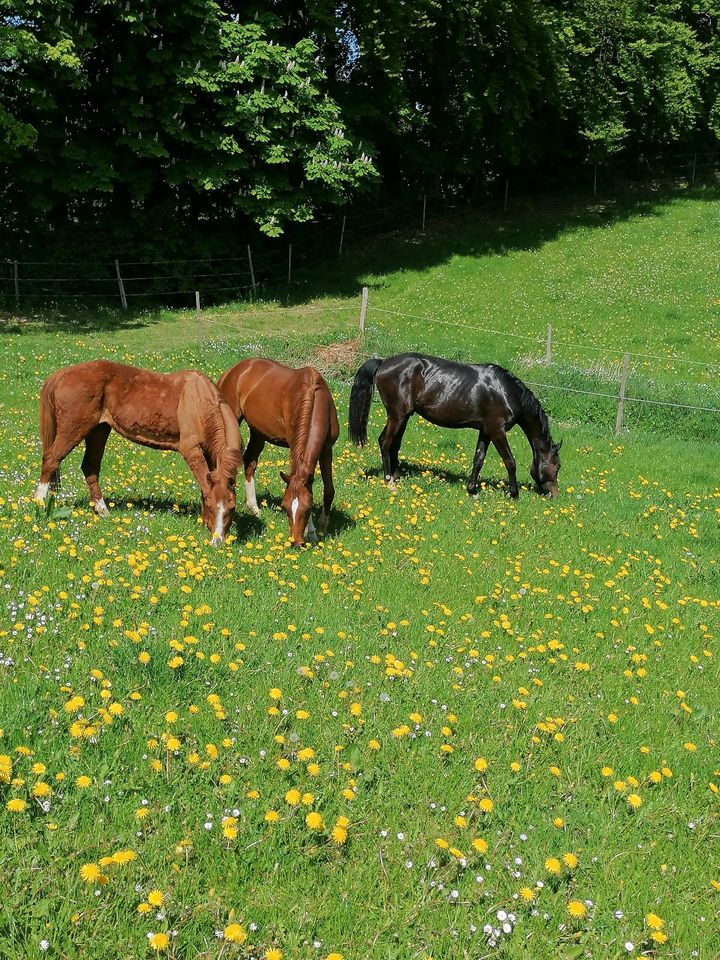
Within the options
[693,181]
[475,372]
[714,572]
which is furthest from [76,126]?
[693,181]

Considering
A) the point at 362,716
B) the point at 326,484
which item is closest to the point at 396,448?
the point at 326,484

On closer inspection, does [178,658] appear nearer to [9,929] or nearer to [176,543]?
[9,929]

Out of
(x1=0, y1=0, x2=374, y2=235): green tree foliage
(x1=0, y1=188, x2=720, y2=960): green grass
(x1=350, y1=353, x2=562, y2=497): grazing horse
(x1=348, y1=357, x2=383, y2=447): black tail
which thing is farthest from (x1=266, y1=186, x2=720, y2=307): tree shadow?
(x1=0, y1=188, x2=720, y2=960): green grass

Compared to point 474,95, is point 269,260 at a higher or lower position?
lower

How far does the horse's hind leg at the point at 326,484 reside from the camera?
28.6 feet

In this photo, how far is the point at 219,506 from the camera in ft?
24.7

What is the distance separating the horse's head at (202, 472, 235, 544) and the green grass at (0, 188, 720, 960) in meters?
0.21

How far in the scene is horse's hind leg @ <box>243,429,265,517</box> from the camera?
359 inches

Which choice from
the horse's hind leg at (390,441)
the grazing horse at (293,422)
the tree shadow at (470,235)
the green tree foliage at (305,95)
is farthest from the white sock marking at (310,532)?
the tree shadow at (470,235)

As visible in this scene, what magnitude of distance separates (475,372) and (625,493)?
11.2 feet

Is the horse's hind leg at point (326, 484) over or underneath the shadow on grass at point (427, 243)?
underneath

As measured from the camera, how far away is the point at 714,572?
30.0ft

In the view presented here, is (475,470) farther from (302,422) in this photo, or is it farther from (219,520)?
(219,520)

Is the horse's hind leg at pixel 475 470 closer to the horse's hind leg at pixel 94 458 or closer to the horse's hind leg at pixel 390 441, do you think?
the horse's hind leg at pixel 390 441
